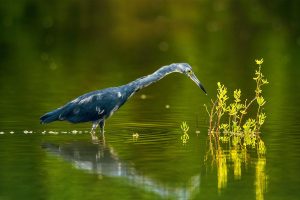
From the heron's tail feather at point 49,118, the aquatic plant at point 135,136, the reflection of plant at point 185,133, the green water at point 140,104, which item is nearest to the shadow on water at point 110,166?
the green water at point 140,104

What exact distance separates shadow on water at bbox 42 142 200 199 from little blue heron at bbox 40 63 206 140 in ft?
3.01

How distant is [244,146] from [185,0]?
53155mm

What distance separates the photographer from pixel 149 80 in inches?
712

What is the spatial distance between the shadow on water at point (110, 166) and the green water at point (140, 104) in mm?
15

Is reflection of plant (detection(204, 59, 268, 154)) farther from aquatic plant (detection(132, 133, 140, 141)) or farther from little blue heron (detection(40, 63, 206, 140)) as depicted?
aquatic plant (detection(132, 133, 140, 141))

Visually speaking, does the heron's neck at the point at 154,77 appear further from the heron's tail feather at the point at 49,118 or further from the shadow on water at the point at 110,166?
the shadow on water at the point at 110,166

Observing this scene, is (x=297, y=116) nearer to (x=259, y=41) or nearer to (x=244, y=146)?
(x=244, y=146)

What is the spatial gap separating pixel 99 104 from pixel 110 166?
3.14 meters

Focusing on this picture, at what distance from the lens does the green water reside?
13.5 metres

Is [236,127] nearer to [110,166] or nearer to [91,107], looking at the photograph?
[91,107]

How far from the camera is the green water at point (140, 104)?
13.5 m

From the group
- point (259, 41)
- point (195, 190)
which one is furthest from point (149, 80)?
point (259, 41)

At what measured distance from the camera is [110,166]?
1485cm

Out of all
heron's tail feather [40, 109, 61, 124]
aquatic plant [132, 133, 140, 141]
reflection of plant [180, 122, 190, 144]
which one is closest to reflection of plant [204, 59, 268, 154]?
reflection of plant [180, 122, 190, 144]
